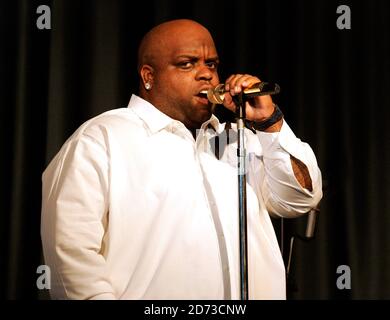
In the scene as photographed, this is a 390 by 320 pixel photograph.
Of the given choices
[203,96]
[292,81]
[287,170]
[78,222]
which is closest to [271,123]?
[287,170]

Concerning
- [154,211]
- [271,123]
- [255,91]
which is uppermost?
[255,91]

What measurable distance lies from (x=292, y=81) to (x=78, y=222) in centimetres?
132

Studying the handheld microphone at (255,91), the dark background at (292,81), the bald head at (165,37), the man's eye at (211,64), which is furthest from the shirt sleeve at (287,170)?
the dark background at (292,81)

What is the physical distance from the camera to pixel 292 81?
260 cm

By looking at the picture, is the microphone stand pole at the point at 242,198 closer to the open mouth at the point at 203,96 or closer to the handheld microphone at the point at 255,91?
the handheld microphone at the point at 255,91

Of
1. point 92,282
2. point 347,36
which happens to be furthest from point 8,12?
point 347,36

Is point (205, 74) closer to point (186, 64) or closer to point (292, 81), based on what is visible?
point (186, 64)

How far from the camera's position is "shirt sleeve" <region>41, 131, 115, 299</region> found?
1.55 meters

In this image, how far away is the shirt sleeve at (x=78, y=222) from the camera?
60.9 inches

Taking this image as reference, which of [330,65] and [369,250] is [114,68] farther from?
[369,250]

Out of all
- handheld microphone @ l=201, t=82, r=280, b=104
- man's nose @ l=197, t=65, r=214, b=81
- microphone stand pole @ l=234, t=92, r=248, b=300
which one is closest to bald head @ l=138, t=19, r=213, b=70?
man's nose @ l=197, t=65, r=214, b=81

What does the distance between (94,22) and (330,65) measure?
3.26ft

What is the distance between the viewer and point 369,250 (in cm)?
263

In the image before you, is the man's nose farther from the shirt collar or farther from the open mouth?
the shirt collar
